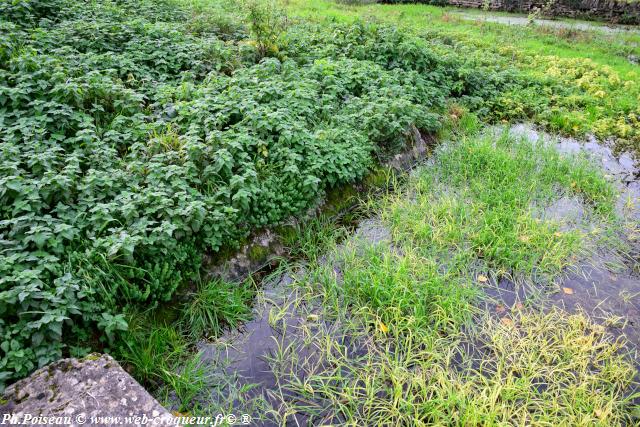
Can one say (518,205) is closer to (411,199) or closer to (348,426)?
(411,199)

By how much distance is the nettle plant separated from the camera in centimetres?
408

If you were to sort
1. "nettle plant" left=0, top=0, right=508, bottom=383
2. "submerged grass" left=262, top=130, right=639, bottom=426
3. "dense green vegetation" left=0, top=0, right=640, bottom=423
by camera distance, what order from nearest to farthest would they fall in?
"submerged grass" left=262, top=130, right=639, bottom=426, "nettle plant" left=0, top=0, right=508, bottom=383, "dense green vegetation" left=0, top=0, right=640, bottom=423

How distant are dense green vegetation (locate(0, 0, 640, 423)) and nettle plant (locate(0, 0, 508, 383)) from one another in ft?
0.11

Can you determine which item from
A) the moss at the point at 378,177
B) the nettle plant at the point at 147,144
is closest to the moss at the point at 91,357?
the nettle plant at the point at 147,144

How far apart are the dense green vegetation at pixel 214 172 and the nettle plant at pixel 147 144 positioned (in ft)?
Answer: 0.11

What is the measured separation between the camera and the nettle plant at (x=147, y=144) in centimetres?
408

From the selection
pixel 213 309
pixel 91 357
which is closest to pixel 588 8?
pixel 213 309

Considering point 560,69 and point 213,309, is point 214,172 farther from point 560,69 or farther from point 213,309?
point 560,69

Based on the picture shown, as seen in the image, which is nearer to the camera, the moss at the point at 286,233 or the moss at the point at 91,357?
the moss at the point at 91,357

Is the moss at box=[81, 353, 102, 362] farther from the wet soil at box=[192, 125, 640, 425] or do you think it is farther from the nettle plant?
the wet soil at box=[192, 125, 640, 425]

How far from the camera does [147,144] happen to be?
235 inches

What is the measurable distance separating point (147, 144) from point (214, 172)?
1.27 meters

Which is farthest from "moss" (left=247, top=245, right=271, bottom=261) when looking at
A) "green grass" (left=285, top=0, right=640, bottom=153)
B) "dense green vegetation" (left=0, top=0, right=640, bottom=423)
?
"green grass" (left=285, top=0, right=640, bottom=153)

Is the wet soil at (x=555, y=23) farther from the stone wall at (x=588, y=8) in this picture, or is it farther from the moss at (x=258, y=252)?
the moss at (x=258, y=252)
